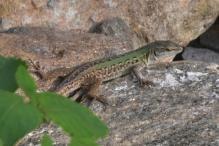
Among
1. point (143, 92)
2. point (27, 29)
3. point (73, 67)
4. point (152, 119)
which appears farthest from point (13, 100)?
point (27, 29)

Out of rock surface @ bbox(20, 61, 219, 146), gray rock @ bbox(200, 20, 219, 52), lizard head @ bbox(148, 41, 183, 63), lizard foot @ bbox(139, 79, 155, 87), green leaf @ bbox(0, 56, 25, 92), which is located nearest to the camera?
green leaf @ bbox(0, 56, 25, 92)

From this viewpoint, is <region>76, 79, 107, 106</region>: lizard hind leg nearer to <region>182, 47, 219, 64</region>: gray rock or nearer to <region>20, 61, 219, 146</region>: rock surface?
<region>20, 61, 219, 146</region>: rock surface

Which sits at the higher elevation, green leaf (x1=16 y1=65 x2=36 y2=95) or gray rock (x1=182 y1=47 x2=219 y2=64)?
green leaf (x1=16 y1=65 x2=36 y2=95)

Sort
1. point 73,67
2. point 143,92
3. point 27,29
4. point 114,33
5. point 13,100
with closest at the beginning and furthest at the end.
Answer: point 13,100
point 143,92
point 73,67
point 27,29
point 114,33

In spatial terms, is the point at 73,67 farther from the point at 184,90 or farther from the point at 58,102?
the point at 58,102

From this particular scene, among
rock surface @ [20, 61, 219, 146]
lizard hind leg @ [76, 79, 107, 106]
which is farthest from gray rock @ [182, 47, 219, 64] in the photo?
lizard hind leg @ [76, 79, 107, 106]
